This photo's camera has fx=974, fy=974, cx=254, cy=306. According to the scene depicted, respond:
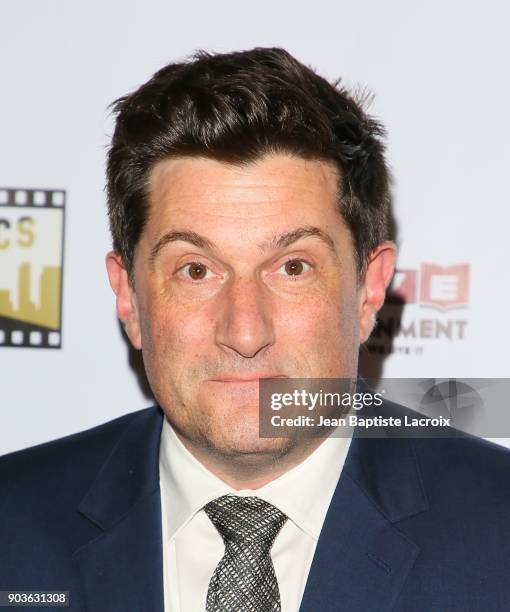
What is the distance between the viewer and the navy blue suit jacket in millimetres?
2057

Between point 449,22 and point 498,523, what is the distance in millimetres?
1316

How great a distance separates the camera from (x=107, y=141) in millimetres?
2748

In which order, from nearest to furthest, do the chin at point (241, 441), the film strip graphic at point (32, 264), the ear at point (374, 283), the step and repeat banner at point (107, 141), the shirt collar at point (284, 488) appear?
the chin at point (241, 441)
the shirt collar at point (284, 488)
the ear at point (374, 283)
the step and repeat banner at point (107, 141)
the film strip graphic at point (32, 264)

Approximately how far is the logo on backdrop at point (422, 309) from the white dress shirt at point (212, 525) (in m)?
0.47

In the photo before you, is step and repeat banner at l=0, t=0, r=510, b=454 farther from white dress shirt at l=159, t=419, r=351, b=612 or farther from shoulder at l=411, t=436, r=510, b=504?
white dress shirt at l=159, t=419, r=351, b=612

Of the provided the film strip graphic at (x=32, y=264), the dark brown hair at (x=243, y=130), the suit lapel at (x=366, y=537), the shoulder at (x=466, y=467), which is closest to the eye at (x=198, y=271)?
the dark brown hair at (x=243, y=130)

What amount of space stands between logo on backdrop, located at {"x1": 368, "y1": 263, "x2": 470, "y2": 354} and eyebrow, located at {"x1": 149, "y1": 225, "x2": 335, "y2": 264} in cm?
56

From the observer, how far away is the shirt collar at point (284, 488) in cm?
220

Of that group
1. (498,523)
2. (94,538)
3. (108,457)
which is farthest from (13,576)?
(498,523)

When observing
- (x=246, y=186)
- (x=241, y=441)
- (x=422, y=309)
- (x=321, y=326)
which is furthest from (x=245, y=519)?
(x=422, y=309)

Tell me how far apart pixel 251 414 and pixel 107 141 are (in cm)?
106

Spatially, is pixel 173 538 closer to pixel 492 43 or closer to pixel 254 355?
pixel 254 355

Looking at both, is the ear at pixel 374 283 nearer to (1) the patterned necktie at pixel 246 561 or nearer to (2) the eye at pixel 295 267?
(2) the eye at pixel 295 267

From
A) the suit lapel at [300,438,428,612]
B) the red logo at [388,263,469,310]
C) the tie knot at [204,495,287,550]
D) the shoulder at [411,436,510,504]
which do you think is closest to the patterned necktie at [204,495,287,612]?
the tie knot at [204,495,287,550]
